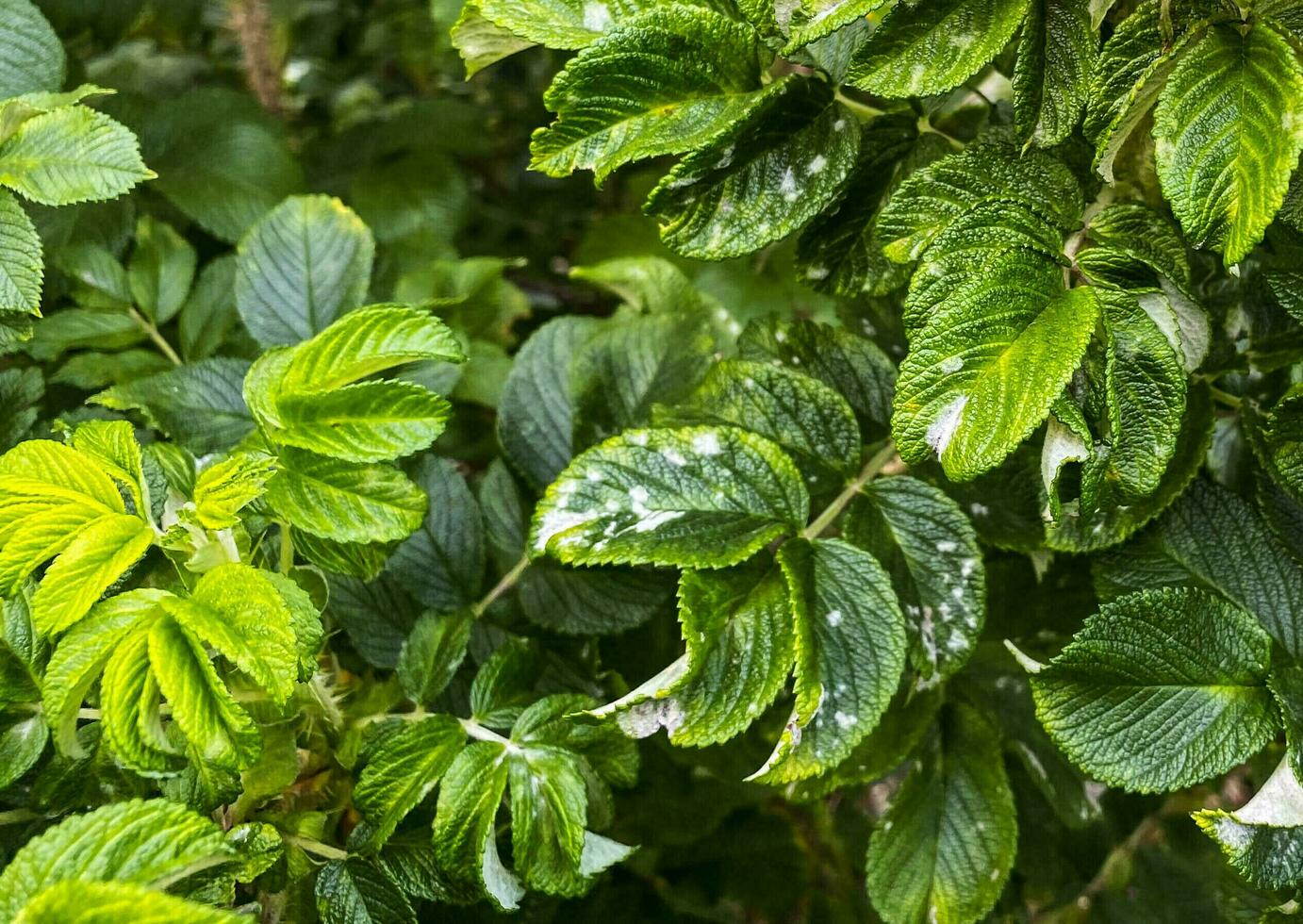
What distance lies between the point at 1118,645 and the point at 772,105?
37 centimetres

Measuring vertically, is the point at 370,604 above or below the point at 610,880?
above

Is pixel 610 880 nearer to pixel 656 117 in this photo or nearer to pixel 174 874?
pixel 174 874

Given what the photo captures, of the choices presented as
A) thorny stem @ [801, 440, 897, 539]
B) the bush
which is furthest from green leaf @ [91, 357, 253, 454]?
thorny stem @ [801, 440, 897, 539]

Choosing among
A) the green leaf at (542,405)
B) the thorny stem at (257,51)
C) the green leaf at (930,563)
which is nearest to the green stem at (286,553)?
the green leaf at (542,405)

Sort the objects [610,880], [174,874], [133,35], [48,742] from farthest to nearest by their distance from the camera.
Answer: [133,35], [610,880], [48,742], [174,874]

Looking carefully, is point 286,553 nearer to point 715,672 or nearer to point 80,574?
point 80,574

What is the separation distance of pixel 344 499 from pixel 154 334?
1.34ft

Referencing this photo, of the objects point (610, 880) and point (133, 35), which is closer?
point (610, 880)

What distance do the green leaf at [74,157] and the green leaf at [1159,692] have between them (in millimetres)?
653

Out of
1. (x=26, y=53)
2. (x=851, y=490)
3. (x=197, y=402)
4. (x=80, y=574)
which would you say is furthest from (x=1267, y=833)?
(x=26, y=53)

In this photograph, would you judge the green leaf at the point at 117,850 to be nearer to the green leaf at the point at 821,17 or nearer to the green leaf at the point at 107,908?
the green leaf at the point at 107,908

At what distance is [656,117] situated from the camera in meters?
0.60

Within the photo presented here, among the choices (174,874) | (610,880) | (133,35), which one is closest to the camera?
(174,874)

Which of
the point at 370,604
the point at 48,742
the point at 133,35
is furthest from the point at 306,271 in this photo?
the point at 133,35
